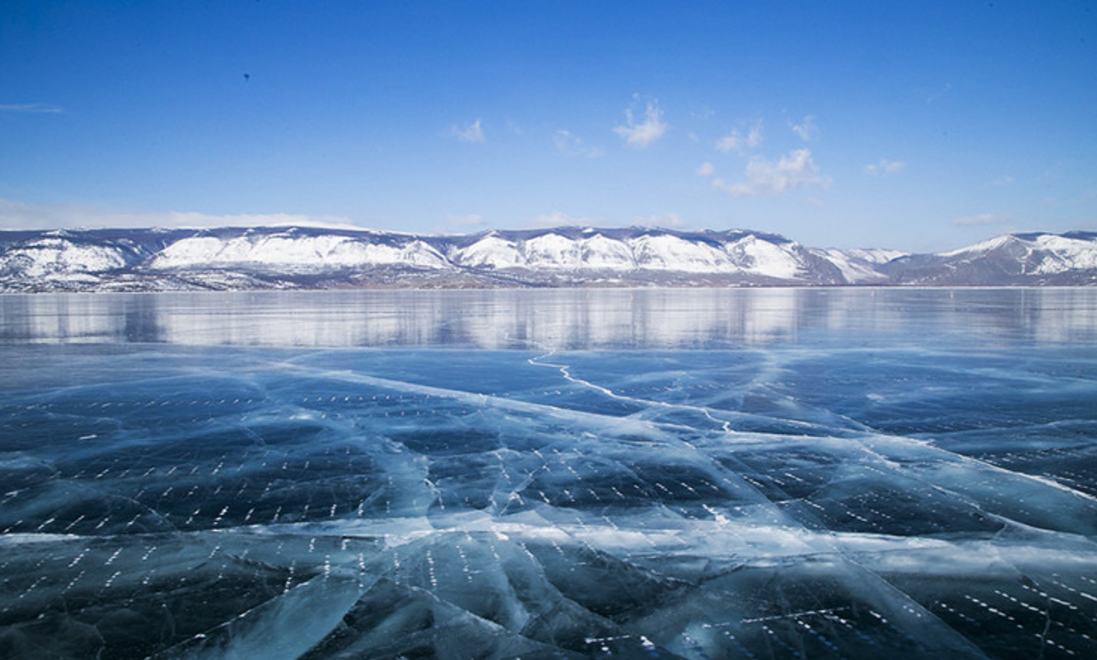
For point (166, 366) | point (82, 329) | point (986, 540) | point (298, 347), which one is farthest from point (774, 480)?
point (82, 329)

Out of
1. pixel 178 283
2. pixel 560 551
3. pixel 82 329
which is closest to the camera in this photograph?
pixel 560 551

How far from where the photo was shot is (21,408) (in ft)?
48.6

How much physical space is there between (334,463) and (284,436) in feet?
7.74

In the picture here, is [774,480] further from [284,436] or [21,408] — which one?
[21,408]

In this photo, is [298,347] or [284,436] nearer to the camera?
[284,436]

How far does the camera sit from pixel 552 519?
7.98m

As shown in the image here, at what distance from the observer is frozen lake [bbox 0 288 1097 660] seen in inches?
212

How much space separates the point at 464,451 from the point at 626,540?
458 cm

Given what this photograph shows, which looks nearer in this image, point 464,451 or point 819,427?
point 464,451

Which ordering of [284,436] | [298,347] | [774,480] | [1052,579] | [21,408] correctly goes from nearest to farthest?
[1052,579], [774,480], [284,436], [21,408], [298,347]

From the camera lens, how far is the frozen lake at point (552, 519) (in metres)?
5.38

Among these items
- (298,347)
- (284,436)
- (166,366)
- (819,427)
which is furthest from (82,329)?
(819,427)

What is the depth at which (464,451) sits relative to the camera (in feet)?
36.8

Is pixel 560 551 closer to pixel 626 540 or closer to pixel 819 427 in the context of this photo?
pixel 626 540
